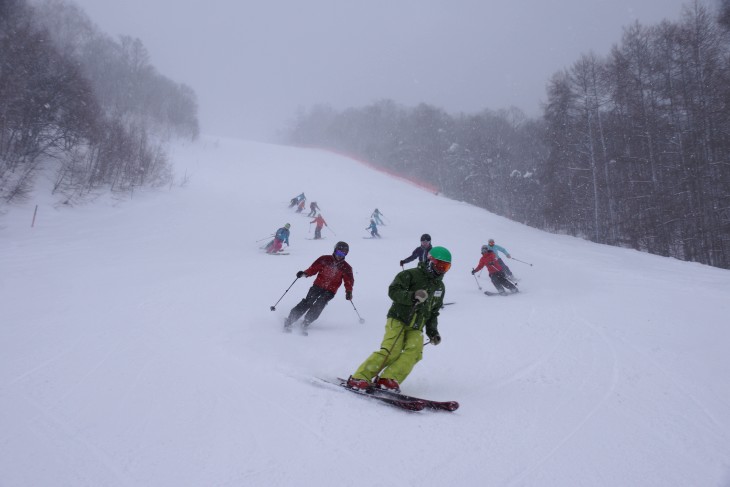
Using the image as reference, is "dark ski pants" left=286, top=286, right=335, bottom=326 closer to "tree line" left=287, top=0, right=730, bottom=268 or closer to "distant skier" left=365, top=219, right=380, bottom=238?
"distant skier" left=365, top=219, right=380, bottom=238

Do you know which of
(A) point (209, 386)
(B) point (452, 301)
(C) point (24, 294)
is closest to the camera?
(A) point (209, 386)

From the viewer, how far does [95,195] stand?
629 inches

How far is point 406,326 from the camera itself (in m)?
3.84

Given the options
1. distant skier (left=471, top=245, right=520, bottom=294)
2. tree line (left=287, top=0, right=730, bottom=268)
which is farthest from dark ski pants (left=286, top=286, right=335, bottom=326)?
tree line (left=287, top=0, right=730, bottom=268)

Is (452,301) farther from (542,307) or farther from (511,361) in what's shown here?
(511,361)

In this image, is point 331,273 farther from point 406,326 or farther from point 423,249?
point 423,249

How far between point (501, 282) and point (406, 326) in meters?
5.90

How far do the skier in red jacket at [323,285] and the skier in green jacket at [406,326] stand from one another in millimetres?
2218

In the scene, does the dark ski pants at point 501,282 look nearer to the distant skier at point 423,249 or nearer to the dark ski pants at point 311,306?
the distant skier at point 423,249

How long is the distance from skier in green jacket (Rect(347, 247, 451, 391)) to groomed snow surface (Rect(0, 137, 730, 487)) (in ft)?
1.18

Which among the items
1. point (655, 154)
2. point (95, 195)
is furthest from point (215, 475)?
point (655, 154)

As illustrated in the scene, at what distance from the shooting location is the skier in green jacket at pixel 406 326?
3689mm

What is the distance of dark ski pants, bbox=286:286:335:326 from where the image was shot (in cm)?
606

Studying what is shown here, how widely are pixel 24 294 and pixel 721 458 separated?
990 cm
